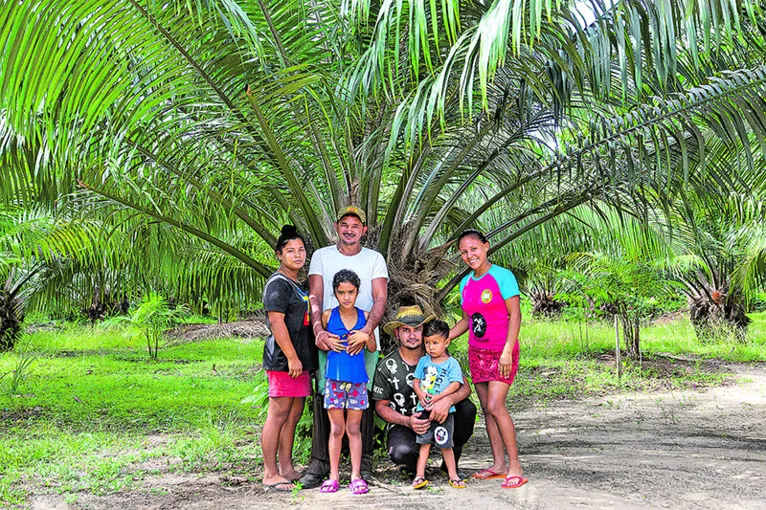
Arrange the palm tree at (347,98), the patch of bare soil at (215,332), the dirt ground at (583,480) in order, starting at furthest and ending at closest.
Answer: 1. the patch of bare soil at (215,332)
2. the dirt ground at (583,480)
3. the palm tree at (347,98)

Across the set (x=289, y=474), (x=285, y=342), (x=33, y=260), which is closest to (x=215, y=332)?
(x=33, y=260)

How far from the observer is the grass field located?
5184mm

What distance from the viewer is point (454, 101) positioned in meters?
5.08

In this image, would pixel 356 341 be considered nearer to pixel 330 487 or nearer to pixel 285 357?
pixel 285 357

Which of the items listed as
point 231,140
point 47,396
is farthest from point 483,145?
point 47,396

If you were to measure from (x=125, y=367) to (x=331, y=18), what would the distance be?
924 cm

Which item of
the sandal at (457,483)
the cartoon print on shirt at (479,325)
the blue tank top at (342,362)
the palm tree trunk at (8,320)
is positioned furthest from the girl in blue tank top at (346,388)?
the palm tree trunk at (8,320)

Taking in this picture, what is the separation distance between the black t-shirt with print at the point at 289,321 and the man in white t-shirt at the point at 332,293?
0.06 meters

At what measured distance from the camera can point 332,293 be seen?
439 centimetres

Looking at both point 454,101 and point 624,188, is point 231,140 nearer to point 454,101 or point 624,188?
point 454,101

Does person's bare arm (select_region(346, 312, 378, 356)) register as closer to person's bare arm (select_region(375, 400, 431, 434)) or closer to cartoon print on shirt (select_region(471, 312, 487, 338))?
person's bare arm (select_region(375, 400, 431, 434))

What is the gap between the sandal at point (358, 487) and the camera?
13.4 ft

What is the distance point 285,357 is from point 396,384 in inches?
29.2

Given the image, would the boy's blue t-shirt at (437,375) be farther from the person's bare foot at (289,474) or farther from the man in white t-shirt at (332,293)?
the person's bare foot at (289,474)
